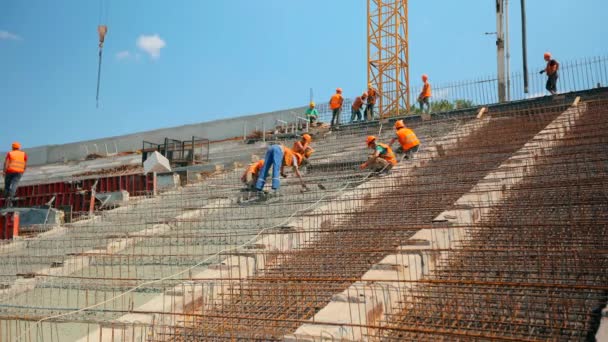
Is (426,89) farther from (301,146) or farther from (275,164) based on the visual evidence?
(275,164)

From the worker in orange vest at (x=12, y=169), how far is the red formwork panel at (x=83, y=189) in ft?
2.13

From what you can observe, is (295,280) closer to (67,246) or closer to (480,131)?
(67,246)

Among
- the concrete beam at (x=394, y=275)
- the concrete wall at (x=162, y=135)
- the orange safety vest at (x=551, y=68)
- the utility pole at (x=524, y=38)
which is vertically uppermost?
the utility pole at (x=524, y=38)

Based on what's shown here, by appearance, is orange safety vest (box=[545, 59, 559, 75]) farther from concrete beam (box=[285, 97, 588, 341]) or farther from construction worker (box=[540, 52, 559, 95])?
concrete beam (box=[285, 97, 588, 341])

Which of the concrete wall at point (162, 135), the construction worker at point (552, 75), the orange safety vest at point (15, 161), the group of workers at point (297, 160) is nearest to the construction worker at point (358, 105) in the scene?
the concrete wall at point (162, 135)

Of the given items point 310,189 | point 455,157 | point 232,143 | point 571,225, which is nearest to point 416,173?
point 455,157

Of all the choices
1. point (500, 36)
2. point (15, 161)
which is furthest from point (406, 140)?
point (500, 36)

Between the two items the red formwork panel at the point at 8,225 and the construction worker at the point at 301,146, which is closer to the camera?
the construction worker at the point at 301,146

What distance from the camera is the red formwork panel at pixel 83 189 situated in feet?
46.5

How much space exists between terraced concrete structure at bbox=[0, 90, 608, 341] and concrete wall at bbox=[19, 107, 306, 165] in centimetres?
1144

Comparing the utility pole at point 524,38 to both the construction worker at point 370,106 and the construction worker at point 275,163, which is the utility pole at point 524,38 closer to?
the construction worker at point 370,106

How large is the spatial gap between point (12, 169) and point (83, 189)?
1849mm

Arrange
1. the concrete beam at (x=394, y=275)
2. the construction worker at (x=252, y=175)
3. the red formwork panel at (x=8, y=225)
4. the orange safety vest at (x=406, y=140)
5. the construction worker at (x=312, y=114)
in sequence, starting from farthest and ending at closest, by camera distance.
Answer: the construction worker at (x=312, y=114), the red formwork panel at (x=8, y=225), the orange safety vest at (x=406, y=140), the construction worker at (x=252, y=175), the concrete beam at (x=394, y=275)

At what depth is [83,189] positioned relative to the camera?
1476cm
